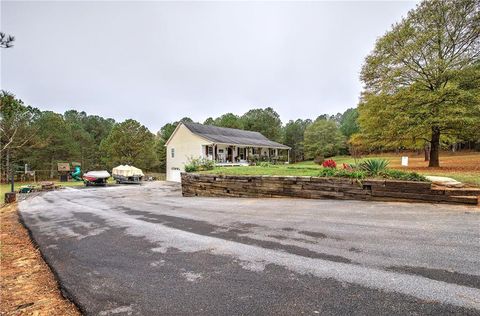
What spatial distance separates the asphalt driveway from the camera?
215 centimetres

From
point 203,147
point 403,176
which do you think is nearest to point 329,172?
point 403,176

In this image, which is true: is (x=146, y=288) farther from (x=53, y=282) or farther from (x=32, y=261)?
(x=32, y=261)

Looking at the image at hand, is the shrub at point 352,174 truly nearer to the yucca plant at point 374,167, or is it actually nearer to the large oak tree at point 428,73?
the yucca plant at point 374,167

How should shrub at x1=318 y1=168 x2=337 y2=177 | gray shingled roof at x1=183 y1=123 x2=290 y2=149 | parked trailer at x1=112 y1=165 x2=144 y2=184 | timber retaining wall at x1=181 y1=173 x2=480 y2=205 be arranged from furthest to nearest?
parked trailer at x1=112 y1=165 x2=144 y2=184
gray shingled roof at x1=183 y1=123 x2=290 y2=149
shrub at x1=318 y1=168 x2=337 y2=177
timber retaining wall at x1=181 y1=173 x2=480 y2=205

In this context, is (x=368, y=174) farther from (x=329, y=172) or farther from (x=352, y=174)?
(x=329, y=172)

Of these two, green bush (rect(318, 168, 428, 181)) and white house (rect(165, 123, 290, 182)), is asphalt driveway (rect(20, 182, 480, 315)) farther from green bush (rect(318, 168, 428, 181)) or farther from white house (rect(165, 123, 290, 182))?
white house (rect(165, 123, 290, 182))

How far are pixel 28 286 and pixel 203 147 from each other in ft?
75.7

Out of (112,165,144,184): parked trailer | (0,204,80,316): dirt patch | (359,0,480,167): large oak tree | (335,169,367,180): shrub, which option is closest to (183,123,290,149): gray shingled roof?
(112,165,144,184): parked trailer

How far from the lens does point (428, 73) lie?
40.7 ft

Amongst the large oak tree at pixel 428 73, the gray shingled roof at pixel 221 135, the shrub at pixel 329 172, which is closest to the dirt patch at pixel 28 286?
the shrub at pixel 329 172

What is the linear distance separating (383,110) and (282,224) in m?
11.5

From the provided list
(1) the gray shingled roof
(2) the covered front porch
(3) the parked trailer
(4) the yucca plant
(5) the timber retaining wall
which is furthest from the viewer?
(3) the parked trailer

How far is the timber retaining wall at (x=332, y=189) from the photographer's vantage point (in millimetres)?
5449

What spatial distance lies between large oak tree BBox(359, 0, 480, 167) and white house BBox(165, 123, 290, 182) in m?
16.0
